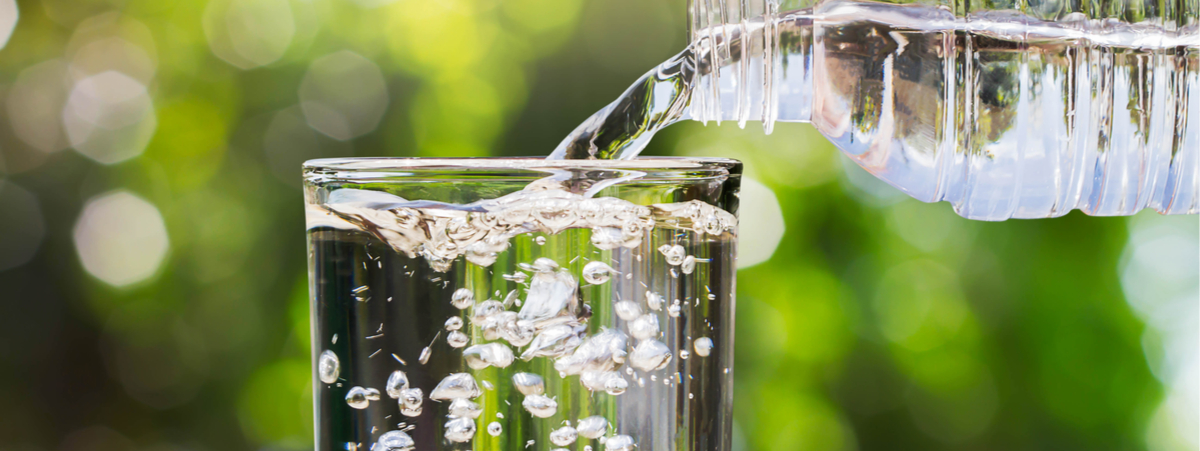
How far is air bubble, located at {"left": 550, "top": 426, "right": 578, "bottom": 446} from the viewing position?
285 mm

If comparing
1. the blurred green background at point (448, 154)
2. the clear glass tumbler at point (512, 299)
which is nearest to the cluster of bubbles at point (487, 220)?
the clear glass tumbler at point (512, 299)

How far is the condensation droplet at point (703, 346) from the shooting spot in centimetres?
30

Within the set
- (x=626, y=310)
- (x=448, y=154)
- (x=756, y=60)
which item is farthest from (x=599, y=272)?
(x=448, y=154)

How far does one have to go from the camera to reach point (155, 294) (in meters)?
0.84

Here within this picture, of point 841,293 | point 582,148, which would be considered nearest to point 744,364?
point 841,293

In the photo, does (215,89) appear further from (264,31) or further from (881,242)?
(881,242)

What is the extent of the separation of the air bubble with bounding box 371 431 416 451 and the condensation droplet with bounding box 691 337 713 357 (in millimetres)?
114

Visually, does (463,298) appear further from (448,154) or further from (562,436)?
(448,154)

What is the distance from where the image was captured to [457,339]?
0.28m

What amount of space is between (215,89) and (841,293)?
2.33 feet

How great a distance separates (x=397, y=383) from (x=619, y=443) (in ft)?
0.28

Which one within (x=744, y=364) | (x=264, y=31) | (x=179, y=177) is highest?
(x=264, y=31)

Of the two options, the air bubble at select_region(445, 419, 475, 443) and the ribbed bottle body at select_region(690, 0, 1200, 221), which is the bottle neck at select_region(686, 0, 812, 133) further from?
the air bubble at select_region(445, 419, 475, 443)

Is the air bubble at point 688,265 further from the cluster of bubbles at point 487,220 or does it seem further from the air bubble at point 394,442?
the air bubble at point 394,442
